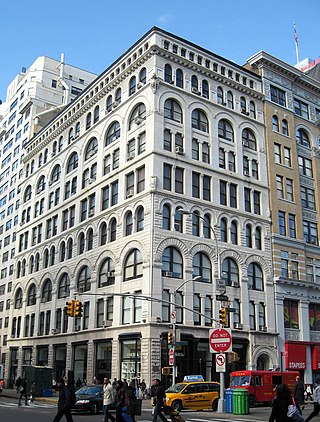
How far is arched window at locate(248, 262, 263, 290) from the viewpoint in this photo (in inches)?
1912

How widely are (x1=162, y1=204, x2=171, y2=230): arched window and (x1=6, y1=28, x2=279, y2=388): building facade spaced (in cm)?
12

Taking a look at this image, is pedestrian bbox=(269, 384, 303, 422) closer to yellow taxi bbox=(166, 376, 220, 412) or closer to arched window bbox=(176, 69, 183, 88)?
yellow taxi bbox=(166, 376, 220, 412)

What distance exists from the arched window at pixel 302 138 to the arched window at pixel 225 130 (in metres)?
10.3

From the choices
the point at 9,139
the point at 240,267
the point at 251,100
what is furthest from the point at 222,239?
the point at 9,139

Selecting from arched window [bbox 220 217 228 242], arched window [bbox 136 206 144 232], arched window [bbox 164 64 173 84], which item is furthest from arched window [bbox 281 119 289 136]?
arched window [bbox 136 206 144 232]

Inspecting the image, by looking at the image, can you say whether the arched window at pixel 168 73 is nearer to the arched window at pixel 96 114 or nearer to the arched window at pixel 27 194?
the arched window at pixel 96 114

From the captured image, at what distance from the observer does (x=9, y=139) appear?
92.7m

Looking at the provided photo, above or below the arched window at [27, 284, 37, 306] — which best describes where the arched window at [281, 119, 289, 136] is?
above

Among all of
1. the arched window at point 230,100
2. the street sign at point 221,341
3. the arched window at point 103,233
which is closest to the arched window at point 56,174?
the arched window at point 103,233

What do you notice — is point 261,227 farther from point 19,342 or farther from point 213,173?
point 19,342

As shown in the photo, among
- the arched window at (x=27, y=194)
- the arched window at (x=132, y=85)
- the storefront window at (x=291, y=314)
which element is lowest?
the storefront window at (x=291, y=314)

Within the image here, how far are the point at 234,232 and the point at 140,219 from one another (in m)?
9.63

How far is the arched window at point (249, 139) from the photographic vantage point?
175 feet

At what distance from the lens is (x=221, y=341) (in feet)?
90.9
